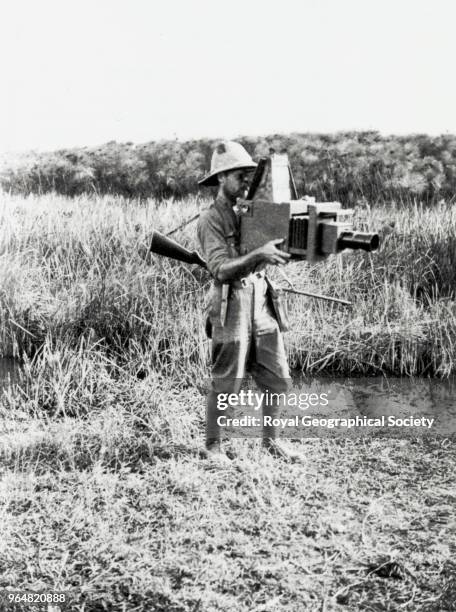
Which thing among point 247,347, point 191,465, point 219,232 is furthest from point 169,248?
point 191,465

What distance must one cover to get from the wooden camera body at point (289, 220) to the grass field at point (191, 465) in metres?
1.09

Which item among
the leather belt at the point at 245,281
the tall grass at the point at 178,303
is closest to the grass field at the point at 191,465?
the tall grass at the point at 178,303

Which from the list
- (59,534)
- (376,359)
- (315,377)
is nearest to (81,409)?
(59,534)

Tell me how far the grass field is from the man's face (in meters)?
1.24

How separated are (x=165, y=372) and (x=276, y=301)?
1.40 meters

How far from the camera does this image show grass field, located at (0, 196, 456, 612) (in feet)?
→ 8.43

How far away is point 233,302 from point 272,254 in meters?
0.42

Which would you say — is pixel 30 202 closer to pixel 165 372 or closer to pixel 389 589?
pixel 165 372

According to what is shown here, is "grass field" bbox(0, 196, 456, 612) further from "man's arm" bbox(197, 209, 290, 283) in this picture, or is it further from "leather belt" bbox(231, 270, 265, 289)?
"man's arm" bbox(197, 209, 290, 283)

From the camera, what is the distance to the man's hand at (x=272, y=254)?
111 inches

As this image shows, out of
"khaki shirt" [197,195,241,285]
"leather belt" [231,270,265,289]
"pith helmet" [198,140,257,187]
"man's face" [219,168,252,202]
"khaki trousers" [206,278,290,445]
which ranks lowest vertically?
"khaki trousers" [206,278,290,445]

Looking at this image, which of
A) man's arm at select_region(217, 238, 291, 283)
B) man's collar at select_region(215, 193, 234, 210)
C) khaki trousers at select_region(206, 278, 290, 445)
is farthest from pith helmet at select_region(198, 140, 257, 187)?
khaki trousers at select_region(206, 278, 290, 445)

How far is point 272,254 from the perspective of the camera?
2.83 meters

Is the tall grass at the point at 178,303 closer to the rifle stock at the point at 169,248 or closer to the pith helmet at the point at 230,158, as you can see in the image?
the rifle stock at the point at 169,248
